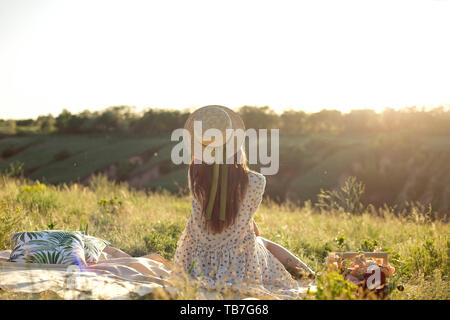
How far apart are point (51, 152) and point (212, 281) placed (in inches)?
1570

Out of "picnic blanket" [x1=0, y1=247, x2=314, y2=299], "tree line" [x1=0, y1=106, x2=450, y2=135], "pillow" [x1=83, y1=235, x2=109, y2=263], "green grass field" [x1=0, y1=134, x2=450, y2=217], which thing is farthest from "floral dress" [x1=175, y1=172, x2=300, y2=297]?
"tree line" [x1=0, y1=106, x2=450, y2=135]

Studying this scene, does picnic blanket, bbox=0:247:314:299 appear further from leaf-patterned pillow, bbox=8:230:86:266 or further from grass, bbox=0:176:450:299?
grass, bbox=0:176:450:299

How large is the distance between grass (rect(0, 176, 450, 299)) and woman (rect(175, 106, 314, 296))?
1.19 metres

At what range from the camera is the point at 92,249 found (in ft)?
13.4

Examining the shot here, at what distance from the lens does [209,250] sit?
3.40m

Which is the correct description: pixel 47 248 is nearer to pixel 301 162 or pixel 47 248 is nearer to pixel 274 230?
pixel 274 230

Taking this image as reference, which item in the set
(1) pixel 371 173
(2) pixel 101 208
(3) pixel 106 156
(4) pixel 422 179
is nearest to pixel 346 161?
(1) pixel 371 173

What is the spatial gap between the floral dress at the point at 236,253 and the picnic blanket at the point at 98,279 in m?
0.25

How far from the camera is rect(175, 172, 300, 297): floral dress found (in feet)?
10.6

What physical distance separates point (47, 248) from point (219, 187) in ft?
5.80

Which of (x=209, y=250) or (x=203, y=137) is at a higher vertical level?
(x=203, y=137)

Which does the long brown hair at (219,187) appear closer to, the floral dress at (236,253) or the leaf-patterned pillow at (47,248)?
the floral dress at (236,253)
